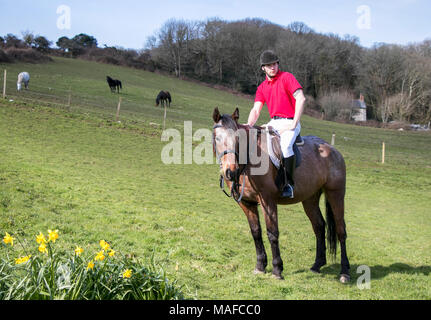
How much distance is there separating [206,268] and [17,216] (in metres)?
4.08

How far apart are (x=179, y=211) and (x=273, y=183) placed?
15.7 feet

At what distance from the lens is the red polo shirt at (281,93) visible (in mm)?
5492

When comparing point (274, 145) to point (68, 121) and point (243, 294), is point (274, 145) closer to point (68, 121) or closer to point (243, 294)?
point (243, 294)

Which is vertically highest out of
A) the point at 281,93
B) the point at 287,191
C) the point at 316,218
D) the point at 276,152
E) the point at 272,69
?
the point at 272,69

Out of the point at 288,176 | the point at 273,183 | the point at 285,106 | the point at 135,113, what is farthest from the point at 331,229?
the point at 135,113

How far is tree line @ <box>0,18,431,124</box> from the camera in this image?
64.6 metres

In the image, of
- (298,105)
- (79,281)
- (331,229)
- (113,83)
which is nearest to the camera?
(79,281)

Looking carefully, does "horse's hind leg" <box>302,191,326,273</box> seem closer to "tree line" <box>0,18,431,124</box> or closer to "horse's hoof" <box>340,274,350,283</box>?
"horse's hoof" <box>340,274,350,283</box>

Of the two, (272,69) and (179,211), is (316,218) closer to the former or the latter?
(272,69)

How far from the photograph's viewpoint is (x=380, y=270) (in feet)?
21.6

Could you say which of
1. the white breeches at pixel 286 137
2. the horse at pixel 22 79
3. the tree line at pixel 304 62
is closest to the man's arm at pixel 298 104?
the white breeches at pixel 286 137

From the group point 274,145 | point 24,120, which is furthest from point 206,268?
point 24,120

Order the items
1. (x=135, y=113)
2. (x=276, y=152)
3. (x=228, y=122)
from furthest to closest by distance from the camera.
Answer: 1. (x=135, y=113)
2. (x=276, y=152)
3. (x=228, y=122)

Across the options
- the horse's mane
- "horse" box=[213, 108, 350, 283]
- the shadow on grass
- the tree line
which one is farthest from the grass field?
the tree line
